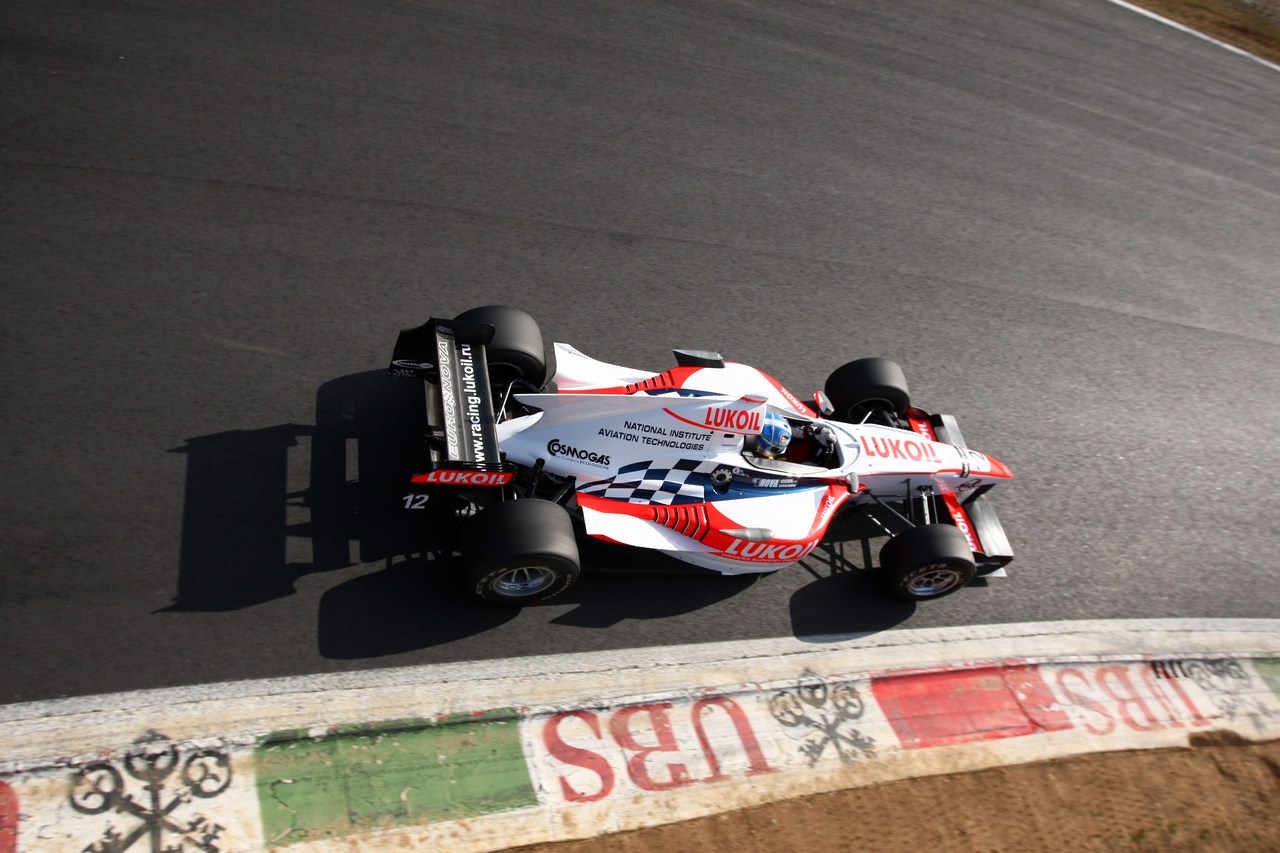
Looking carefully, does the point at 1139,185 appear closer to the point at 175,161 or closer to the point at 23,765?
the point at 175,161

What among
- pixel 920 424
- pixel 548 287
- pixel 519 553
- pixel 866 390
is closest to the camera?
pixel 519 553

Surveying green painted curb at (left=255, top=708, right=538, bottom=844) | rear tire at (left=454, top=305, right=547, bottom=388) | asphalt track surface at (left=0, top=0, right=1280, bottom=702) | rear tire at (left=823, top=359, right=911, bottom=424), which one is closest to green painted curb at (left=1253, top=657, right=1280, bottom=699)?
asphalt track surface at (left=0, top=0, right=1280, bottom=702)

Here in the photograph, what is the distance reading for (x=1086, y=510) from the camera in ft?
28.2

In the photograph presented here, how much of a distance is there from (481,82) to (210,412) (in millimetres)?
5315

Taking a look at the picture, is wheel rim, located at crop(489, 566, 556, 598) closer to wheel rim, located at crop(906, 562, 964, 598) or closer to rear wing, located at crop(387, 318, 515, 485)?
rear wing, located at crop(387, 318, 515, 485)

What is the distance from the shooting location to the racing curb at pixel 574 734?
5.05m

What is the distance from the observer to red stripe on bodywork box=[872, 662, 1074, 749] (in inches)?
262

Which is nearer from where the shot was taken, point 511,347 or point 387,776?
point 387,776

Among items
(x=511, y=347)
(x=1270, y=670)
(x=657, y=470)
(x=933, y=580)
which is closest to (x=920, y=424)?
(x=933, y=580)

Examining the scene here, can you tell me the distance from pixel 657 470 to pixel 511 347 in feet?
4.82

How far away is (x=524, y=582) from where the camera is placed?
630cm

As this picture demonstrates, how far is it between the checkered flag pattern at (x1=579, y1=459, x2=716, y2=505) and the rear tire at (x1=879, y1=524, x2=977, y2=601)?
5.08 feet

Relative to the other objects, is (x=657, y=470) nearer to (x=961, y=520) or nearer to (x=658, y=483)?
(x=658, y=483)

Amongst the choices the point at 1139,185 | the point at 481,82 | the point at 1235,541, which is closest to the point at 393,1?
the point at 481,82
